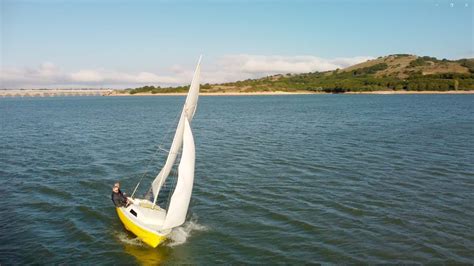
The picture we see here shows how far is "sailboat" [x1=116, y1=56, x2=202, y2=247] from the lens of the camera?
19406 mm

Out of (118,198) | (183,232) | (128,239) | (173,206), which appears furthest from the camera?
(118,198)

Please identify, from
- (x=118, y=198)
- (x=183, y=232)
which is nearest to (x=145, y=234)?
(x=183, y=232)

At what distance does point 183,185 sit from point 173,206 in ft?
3.81

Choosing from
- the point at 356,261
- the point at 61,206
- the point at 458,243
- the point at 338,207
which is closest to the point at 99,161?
the point at 61,206

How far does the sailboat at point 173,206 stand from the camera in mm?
19406

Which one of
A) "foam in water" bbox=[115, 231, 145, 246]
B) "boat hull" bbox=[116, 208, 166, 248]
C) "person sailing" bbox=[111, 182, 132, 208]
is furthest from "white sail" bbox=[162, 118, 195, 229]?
"person sailing" bbox=[111, 182, 132, 208]

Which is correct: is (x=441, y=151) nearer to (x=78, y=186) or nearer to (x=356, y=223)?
(x=356, y=223)

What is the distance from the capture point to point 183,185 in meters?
19.5

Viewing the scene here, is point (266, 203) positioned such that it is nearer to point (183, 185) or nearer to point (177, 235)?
point (177, 235)

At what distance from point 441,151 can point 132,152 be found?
34.4m

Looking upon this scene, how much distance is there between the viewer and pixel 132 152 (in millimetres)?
45031

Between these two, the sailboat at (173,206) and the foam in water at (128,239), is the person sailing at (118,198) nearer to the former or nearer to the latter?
the sailboat at (173,206)

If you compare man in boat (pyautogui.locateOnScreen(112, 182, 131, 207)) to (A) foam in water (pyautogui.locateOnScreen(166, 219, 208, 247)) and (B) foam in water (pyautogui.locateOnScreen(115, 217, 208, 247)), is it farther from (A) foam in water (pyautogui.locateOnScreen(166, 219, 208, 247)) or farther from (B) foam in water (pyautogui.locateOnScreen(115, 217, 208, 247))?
(A) foam in water (pyautogui.locateOnScreen(166, 219, 208, 247))

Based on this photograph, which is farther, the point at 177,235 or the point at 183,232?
the point at 183,232
